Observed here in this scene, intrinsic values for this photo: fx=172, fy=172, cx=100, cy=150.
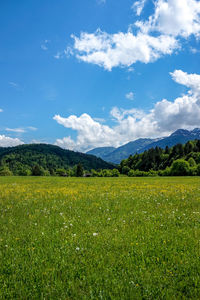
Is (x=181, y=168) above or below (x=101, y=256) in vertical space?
above

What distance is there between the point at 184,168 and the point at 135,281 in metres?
93.7

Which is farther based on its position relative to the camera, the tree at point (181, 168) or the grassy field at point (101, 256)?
the tree at point (181, 168)

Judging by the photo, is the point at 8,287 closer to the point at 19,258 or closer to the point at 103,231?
the point at 19,258

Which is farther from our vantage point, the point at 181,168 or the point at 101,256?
the point at 181,168

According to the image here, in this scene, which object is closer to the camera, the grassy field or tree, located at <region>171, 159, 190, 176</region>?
the grassy field

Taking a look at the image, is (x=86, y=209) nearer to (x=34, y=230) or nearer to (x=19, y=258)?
(x=34, y=230)

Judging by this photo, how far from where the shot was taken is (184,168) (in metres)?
87.4

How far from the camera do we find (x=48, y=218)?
805 centimetres

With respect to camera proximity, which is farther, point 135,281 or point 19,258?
point 19,258

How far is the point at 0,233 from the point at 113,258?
460cm

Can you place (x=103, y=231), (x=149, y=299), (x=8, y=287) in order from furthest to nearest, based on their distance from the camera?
1. (x=103, y=231)
2. (x=8, y=287)
3. (x=149, y=299)

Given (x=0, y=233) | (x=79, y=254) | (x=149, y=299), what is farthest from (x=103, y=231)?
(x=0, y=233)

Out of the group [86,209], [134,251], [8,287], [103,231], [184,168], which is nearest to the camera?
[8,287]

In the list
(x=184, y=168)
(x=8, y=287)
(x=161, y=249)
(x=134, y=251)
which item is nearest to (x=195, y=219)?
(x=161, y=249)
